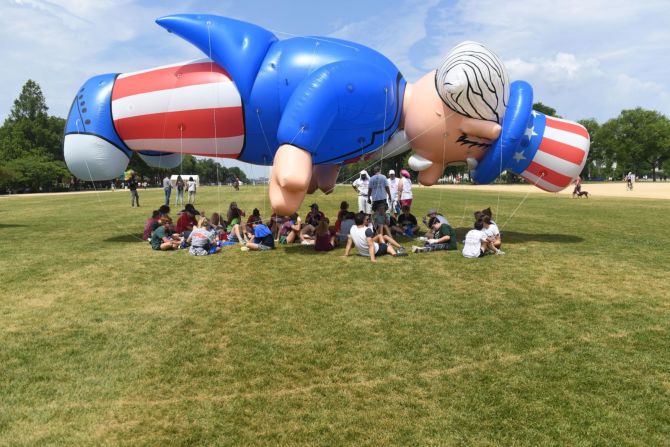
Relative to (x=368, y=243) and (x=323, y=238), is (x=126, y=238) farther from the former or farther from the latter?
(x=368, y=243)

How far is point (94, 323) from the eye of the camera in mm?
5602

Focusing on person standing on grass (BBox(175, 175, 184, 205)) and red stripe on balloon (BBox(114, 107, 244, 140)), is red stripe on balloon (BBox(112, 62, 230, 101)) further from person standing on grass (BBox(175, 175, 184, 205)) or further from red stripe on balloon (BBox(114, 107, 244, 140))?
person standing on grass (BBox(175, 175, 184, 205))

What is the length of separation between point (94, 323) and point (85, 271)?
3258mm

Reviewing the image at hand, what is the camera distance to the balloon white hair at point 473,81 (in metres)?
8.49

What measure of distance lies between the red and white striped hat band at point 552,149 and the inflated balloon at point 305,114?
2 centimetres

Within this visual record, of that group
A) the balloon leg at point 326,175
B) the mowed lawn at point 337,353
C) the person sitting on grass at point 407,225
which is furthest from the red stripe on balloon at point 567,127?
the balloon leg at point 326,175

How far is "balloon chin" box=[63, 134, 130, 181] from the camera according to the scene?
9.84m

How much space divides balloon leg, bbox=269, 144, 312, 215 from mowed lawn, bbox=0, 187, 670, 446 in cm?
123

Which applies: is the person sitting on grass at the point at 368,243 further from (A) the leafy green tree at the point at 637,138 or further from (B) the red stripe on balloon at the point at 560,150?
(A) the leafy green tree at the point at 637,138

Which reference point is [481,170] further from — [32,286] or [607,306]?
[32,286]

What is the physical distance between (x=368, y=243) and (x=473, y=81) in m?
3.67

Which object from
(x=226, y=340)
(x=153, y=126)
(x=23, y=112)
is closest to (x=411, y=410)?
(x=226, y=340)

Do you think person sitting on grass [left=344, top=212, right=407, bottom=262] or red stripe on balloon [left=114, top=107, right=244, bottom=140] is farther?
red stripe on balloon [left=114, top=107, right=244, bottom=140]

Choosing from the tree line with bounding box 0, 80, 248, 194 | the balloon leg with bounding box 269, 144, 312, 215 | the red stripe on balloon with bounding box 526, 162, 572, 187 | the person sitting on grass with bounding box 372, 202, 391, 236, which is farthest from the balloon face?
the tree line with bounding box 0, 80, 248, 194
